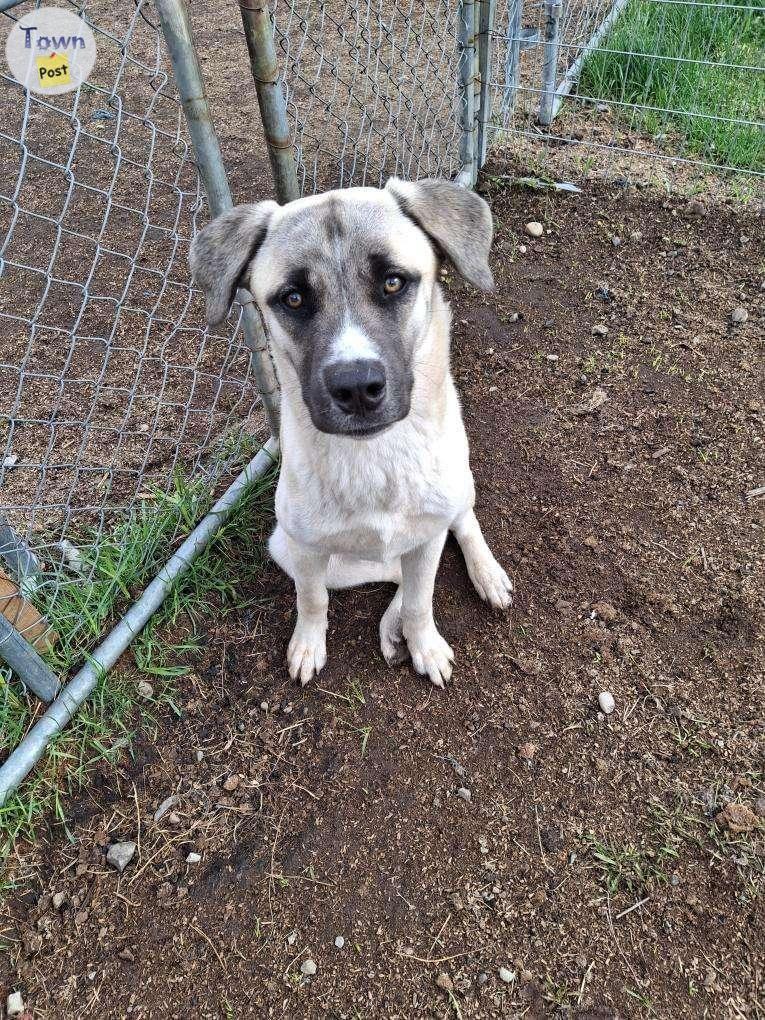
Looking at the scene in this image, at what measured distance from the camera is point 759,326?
341cm

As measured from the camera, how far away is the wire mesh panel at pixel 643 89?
4156 millimetres

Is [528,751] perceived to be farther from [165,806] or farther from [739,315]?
[739,315]

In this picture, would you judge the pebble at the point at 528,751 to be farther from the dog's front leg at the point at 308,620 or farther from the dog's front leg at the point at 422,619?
the dog's front leg at the point at 308,620

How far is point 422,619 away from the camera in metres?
2.36

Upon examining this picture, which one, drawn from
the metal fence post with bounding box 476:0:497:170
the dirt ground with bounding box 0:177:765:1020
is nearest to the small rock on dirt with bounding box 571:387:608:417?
the dirt ground with bounding box 0:177:765:1020

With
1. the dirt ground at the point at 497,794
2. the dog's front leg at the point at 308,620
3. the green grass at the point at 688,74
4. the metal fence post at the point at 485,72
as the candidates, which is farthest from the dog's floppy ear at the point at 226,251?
the green grass at the point at 688,74

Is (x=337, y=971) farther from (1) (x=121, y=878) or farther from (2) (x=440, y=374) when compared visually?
(2) (x=440, y=374)

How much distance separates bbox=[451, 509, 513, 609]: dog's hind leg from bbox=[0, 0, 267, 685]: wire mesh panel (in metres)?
→ 1.07

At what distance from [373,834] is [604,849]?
0.66 metres

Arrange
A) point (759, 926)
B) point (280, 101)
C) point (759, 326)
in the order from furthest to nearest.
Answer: point (759, 326)
point (280, 101)
point (759, 926)

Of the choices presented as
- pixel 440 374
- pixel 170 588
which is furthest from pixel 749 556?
pixel 170 588

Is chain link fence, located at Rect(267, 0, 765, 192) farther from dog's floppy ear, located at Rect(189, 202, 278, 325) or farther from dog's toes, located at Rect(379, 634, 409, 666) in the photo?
dog's toes, located at Rect(379, 634, 409, 666)

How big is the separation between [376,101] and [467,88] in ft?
3.99

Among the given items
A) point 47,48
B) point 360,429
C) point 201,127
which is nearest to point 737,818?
point 360,429
